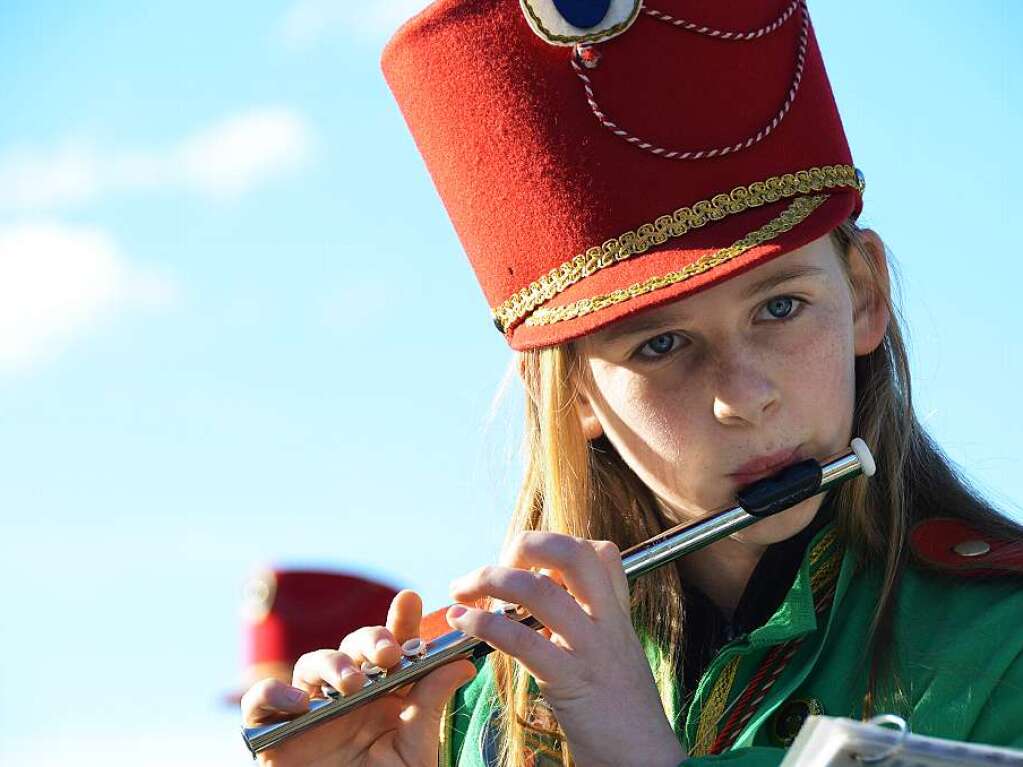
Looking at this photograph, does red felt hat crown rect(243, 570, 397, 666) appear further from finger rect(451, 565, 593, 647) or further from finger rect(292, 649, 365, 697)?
finger rect(451, 565, 593, 647)

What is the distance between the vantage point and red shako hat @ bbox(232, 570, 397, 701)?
448 cm

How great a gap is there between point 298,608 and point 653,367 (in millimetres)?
2590

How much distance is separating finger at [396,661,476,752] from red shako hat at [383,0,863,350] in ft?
1.68

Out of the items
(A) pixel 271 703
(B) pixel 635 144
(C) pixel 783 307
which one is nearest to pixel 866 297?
(C) pixel 783 307

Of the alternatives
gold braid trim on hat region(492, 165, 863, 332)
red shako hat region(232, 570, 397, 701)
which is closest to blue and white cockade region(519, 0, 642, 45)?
gold braid trim on hat region(492, 165, 863, 332)

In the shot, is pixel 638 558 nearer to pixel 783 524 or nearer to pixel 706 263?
pixel 783 524

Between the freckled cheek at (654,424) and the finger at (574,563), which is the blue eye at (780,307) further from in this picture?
the finger at (574,563)

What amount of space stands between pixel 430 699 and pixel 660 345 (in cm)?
64

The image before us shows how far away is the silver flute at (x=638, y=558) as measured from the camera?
224cm

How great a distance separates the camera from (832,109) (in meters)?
2.39

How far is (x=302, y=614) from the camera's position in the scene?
464 centimetres

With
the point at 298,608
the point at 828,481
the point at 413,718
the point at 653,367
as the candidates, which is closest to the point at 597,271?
the point at 653,367

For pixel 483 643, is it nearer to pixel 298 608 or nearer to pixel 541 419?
pixel 541 419

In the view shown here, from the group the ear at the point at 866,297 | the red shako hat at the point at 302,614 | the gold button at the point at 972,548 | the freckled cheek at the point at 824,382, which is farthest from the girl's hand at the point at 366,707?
the red shako hat at the point at 302,614
